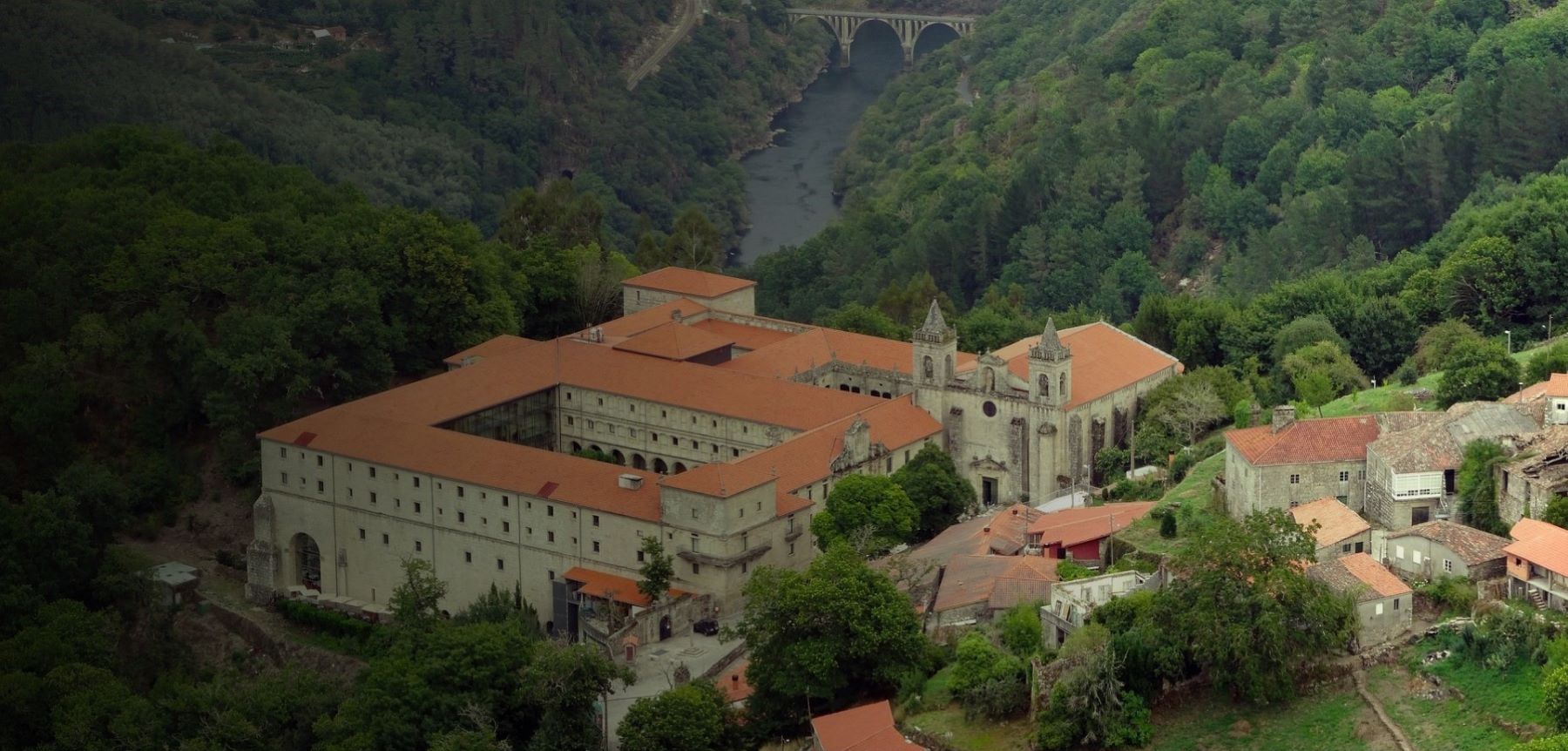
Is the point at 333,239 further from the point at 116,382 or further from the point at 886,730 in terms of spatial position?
the point at 886,730

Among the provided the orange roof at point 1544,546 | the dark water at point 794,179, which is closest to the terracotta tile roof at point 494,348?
the orange roof at point 1544,546

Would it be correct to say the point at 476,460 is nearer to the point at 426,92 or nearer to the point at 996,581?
Answer: the point at 996,581

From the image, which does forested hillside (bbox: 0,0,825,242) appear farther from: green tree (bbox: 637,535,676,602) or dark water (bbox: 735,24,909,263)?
green tree (bbox: 637,535,676,602)

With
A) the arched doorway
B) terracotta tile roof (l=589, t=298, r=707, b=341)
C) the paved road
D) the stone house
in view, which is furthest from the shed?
the paved road

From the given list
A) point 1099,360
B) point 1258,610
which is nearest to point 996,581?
point 1258,610

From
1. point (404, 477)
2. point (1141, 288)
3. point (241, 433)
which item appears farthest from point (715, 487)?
point (1141, 288)
